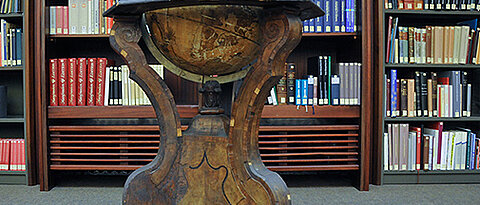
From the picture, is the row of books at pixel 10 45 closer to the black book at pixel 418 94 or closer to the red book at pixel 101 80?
the red book at pixel 101 80

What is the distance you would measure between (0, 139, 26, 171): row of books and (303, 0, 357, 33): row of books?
218 cm

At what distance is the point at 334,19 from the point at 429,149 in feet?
3.78

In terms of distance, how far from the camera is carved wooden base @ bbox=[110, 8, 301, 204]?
1.32 meters

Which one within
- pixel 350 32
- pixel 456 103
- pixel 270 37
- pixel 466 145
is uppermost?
pixel 350 32

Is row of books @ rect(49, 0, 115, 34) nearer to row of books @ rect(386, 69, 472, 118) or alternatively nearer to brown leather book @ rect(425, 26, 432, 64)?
row of books @ rect(386, 69, 472, 118)

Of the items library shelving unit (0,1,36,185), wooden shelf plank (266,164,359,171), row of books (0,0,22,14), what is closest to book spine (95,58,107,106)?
library shelving unit (0,1,36,185)

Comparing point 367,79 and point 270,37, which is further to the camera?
point 367,79

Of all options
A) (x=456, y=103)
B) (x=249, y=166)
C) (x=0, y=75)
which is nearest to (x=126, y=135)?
(x=0, y=75)

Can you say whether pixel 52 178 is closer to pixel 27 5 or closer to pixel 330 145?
pixel 27 5

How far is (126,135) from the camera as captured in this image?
2760 millimetres

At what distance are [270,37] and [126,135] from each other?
1749 mm

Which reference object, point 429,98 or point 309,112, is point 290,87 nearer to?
point 309,112

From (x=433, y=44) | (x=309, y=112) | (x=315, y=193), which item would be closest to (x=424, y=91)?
(x=433, y=44)

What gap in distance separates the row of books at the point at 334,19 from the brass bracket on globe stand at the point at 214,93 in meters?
1.40
